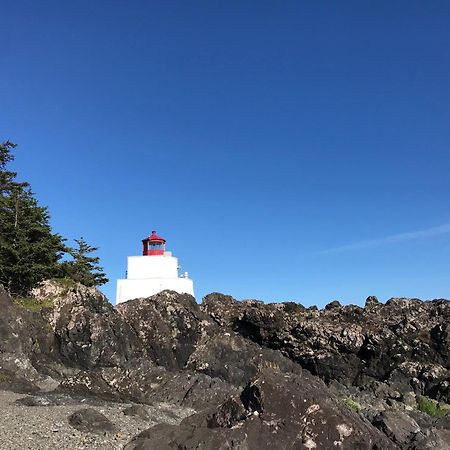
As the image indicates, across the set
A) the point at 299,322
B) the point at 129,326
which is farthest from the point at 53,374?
the point at 299,322

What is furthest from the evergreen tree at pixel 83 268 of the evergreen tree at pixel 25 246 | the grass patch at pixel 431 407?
the grass patch at pixel 431 407

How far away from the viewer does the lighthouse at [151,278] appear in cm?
5091

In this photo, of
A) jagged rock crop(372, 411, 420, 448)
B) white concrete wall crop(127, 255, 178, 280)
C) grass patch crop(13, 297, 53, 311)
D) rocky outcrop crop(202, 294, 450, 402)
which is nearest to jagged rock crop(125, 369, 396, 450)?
jagged rock crop(372, 411, 420, 448)

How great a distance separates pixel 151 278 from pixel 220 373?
793 inches

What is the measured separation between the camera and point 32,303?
108 ft

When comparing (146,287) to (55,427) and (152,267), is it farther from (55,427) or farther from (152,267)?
(55,427)

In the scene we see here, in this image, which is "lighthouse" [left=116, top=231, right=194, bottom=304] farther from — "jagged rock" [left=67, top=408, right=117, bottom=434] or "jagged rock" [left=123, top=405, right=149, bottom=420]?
"jagged rock" [left=67, top=408, right=117, bottom=434]

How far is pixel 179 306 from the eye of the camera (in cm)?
4059

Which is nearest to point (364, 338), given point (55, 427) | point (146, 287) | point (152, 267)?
point (146, 287)

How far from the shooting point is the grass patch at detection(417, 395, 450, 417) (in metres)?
29.3

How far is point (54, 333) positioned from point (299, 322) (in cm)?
2268

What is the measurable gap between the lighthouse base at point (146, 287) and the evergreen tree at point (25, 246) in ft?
39.4

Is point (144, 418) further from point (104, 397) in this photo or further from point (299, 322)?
point (299, 322)

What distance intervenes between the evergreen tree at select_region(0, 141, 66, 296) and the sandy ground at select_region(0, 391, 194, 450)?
17.1 m
